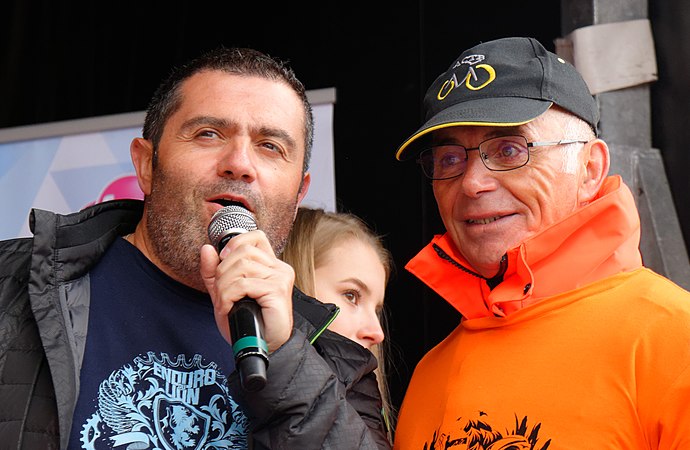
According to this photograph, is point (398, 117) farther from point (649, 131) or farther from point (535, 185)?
point (535, 185)

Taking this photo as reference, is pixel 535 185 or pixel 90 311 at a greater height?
pixel 535 185

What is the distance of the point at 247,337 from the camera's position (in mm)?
1707

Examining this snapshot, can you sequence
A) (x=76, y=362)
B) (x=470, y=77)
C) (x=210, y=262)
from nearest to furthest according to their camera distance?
(x=210, y=262), (x=76, y=362), (x=470, y=77)

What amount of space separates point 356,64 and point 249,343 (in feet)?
9.87

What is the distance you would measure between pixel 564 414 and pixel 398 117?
249 cm

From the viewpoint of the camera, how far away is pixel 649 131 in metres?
3.14

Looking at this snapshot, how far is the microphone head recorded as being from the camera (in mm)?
1948

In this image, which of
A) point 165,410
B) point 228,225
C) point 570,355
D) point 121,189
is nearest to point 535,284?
point 570,355

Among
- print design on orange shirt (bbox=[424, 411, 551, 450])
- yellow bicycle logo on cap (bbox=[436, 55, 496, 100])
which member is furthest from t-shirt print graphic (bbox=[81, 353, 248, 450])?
yellow bicycle logo on cap (bbox=[436, 55, 496, 100])

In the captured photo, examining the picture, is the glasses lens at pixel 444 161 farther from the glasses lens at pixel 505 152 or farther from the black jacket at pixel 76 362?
the black jacket at pixel 76 362

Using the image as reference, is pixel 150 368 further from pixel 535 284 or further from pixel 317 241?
pixel 317 241

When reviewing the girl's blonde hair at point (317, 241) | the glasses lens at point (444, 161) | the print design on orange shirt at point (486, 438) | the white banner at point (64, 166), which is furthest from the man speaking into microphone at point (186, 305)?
the white banner at point (64, 166)

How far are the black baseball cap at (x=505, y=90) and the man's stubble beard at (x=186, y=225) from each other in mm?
448

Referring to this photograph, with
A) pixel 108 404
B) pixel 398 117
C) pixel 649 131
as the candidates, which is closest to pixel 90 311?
pixel 108 404
